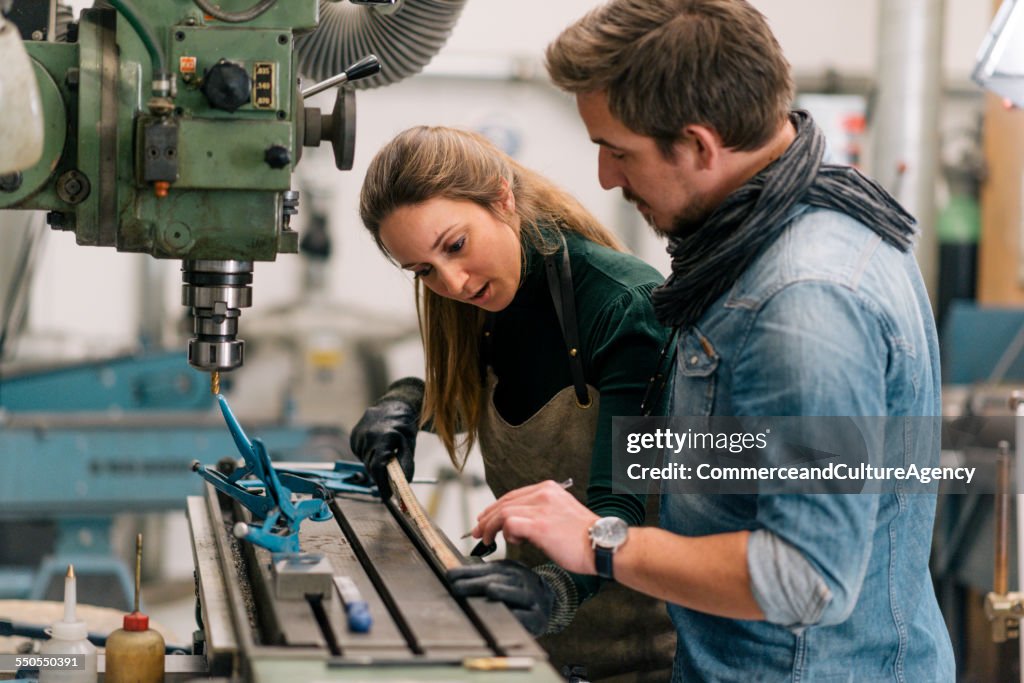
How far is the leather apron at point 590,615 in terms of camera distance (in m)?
1.52

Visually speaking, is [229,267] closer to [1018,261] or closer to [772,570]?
[772,570]

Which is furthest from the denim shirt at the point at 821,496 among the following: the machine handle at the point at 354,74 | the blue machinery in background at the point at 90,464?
the blue machinery in background at the point at 90,464

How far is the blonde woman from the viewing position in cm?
143

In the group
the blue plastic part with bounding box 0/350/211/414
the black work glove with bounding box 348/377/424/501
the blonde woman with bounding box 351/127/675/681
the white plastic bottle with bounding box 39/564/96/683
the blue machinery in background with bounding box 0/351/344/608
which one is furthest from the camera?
the blue plastic part with bounding box 0/350/211/414

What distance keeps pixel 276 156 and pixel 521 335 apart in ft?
1.70

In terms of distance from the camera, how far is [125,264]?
4180mm

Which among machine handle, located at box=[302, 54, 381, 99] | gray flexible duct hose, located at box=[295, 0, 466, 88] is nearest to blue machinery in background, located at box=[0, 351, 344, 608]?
gray flexible duct hose, located at box=[295, 0, 466, 88]

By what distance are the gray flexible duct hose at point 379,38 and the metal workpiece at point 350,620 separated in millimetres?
605

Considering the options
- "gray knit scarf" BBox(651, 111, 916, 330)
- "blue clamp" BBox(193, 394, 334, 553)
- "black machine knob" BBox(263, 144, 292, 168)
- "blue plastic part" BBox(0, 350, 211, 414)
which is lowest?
"blue plastic part" BBox(0, 350, 211, 414)

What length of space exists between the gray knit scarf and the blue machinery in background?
6.19ft

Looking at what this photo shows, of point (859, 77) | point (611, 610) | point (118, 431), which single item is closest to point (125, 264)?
point (118, 431)

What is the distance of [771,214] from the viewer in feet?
3.45

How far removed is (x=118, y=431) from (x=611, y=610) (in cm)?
176

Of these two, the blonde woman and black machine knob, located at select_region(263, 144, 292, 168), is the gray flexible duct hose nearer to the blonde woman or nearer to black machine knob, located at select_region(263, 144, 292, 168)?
the blonde woman
